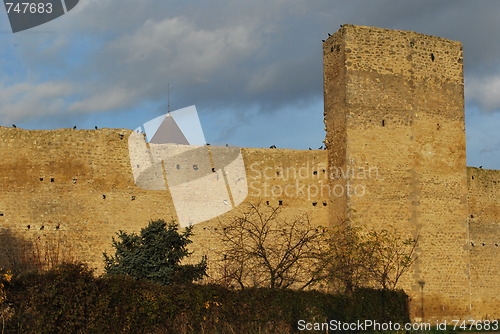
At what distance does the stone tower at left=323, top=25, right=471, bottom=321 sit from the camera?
693 inches

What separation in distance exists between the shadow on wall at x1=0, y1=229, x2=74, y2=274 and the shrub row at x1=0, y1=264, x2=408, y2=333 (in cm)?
572

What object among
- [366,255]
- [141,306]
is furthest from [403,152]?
[141,306]

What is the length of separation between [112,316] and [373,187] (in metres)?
9.79

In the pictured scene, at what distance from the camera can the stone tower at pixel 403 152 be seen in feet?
57.7

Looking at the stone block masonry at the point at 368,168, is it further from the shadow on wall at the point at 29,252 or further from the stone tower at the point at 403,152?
the shadow on wall at the point at 29,252

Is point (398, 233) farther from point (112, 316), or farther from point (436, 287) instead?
point (112, 316)

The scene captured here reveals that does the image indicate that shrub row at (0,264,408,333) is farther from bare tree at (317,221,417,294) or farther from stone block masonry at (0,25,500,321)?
stone block masonry at (0,25,500,321)

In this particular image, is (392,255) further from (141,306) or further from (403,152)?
(141,306)

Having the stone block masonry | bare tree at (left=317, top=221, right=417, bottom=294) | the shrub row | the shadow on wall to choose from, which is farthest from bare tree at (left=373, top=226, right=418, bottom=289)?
the shadow on wall

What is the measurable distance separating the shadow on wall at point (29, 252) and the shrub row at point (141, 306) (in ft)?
18.8

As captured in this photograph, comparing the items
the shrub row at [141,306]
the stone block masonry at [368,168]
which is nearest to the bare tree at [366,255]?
the stone block masonry at [368,168]

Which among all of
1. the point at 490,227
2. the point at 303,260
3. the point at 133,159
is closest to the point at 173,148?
the point at 133,159

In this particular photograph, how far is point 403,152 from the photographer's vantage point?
1789cm

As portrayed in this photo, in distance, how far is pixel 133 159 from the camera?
16812 mm
